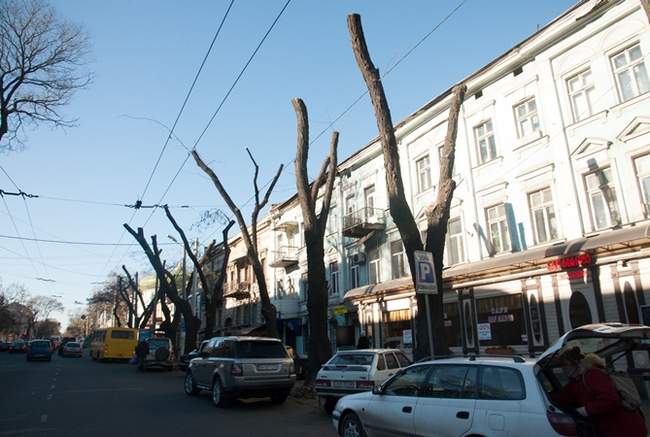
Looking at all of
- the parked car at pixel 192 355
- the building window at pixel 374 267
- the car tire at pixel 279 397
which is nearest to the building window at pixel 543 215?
the building window at pixel 374 267

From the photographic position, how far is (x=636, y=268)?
13344mm

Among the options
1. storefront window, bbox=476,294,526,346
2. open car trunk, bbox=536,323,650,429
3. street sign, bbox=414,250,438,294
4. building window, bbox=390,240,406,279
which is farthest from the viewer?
building window, bbox=390,240,406,279

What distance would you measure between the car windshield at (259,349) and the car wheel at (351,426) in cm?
538

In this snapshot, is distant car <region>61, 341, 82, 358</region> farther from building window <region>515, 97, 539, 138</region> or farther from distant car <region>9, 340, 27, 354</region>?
building window <region>515, 97, 539, 138</region>

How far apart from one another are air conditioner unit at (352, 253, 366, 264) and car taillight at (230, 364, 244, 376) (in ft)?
44.7

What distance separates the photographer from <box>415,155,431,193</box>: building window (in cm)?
2206

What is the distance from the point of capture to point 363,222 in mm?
23781

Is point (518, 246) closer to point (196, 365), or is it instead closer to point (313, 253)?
point (313, 253)

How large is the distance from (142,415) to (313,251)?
7074mm

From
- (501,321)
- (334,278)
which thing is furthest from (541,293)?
(334,278)

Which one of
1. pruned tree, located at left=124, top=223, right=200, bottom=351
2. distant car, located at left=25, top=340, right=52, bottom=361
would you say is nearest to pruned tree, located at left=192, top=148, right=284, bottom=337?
pruned tree, located at left=124, top=223, right=200, bottom=351

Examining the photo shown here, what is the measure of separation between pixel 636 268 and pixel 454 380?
9.78 meters

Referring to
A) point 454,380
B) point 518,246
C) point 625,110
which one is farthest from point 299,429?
point 625,110

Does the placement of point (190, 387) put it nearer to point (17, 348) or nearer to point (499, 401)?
point (499, 401)
